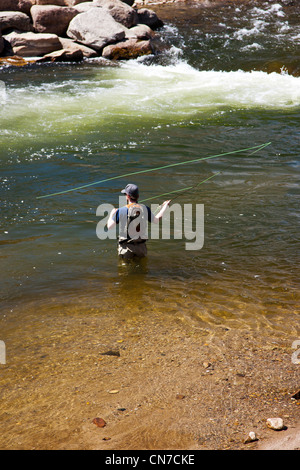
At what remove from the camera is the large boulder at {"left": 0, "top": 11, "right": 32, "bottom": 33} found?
1809 centimetres

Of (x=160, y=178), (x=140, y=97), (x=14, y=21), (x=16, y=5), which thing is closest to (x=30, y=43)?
(x=14, y=21)

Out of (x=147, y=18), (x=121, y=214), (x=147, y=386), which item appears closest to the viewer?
(x=147, y=386)

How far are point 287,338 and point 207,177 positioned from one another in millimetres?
5008

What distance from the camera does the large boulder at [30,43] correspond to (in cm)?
1792

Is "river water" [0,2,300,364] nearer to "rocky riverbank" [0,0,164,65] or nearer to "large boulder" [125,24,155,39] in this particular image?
"rocky riverbank" [0,0,164,65]

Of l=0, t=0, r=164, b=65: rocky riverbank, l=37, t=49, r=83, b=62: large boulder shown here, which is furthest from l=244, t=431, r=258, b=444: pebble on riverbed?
l=37, t=49, r=83, b=62: large boulder

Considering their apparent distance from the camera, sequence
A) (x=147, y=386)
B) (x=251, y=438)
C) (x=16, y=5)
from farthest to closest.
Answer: (x=16, y=5) < (x=147, y=386) < (x=251, y=438)

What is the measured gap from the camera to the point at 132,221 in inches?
227

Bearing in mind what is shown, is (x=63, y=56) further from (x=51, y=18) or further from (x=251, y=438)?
(x=251, y=438)

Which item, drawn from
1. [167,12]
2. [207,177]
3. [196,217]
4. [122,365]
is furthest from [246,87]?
Answer: [122,365]

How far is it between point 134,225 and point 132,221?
72mm

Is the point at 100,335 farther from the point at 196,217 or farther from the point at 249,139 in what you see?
the point at 249,139

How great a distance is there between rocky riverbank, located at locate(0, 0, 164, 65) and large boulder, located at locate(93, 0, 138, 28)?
0.32 ft
